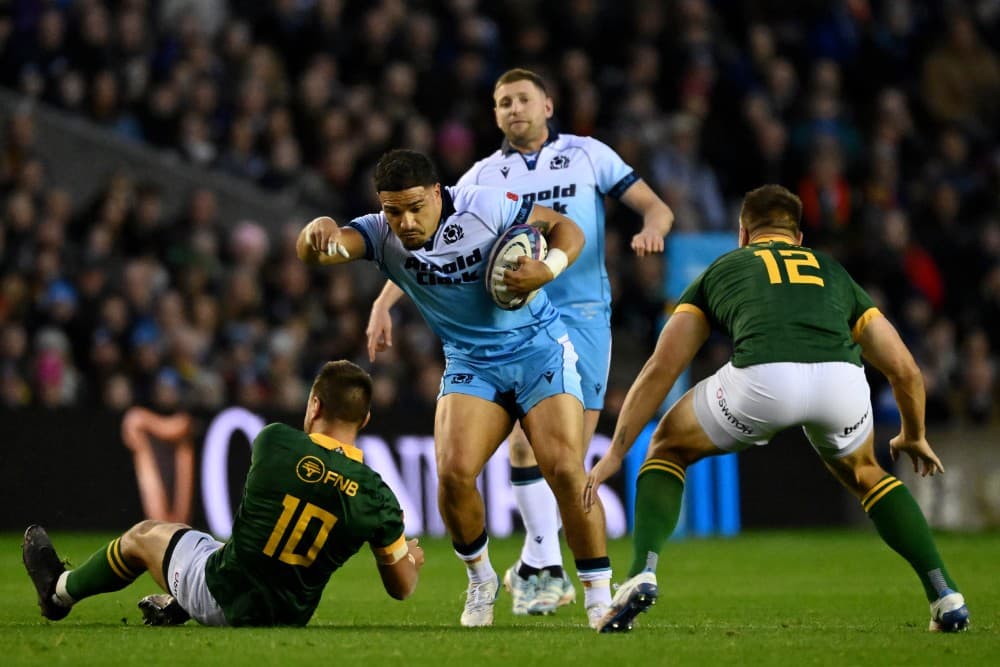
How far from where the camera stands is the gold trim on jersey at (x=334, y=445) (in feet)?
22.9

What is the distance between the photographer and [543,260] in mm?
7488

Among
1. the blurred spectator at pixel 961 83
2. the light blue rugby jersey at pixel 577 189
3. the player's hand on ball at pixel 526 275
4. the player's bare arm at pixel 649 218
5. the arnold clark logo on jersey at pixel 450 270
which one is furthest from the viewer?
the blurred spectator at pixel 961 83

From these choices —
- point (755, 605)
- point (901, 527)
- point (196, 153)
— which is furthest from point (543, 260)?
point (196, 153)

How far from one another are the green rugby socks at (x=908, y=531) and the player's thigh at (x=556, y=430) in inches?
51.5

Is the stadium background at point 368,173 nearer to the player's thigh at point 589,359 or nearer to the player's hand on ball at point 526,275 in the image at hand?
the player's thigh at point 589,359

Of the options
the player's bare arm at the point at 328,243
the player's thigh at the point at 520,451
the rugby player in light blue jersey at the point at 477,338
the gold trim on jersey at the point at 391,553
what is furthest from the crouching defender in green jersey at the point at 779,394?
→ the player's thigh at the point at 520,451

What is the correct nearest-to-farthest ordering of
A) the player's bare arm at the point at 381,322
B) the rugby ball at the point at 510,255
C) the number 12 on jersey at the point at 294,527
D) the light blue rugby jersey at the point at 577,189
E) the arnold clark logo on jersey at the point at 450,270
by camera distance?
the number 12 on jersey at the point at 294,527 < the rugby ball at the point at 510,255 < the arnold clark logo on jersey at the point at 450,270 < the player's bare arm at the point at 381,322 < the light blue rugby jersey at the point at 577,189

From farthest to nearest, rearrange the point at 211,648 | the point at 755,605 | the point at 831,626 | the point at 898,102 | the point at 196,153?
the point at 898,102, the point at 196,153, the point at 755,605, the point at 831,626, the point at 211,648

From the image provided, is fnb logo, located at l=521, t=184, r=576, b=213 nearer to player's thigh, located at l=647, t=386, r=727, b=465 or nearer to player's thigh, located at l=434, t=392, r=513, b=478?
player's thigh, located at l=434, t=392, r=513, b=478

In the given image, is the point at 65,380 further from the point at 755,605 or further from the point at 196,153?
the point at 755,605

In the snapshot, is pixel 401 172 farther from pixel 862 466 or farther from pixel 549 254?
pixel 862 466

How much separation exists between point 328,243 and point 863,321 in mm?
2340

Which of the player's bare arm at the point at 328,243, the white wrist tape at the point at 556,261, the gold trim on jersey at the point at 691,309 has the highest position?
the player's bare arm at the point at 328,243

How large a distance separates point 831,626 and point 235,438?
7.64 metres
